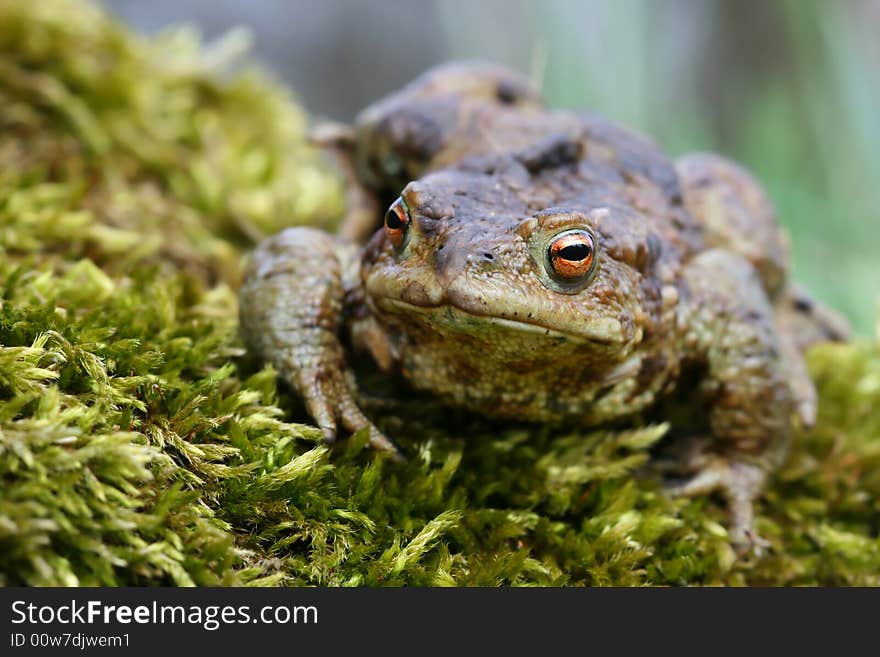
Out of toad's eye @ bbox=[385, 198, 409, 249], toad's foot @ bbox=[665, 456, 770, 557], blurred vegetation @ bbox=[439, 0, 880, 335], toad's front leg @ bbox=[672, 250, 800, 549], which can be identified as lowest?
toad's foot @ bbox=[665, 456, 770, 557]

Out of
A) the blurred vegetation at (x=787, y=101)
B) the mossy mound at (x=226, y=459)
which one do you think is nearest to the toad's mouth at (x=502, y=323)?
the mossy mound at (x=226, y=459)

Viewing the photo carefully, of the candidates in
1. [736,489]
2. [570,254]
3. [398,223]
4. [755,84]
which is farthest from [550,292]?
[755,84]

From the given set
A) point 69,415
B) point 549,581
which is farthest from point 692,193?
point 69,415

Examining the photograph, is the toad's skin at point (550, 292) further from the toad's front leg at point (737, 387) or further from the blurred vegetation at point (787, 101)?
the blurred vegetation at point (787, 101)

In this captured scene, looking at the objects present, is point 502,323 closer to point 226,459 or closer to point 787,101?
point 226,459

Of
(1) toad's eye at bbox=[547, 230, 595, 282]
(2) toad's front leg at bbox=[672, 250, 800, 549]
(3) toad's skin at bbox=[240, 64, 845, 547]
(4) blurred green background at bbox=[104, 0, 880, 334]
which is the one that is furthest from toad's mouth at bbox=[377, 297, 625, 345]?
(4) blurred green background at bbox=[104, 0, 880, 334]

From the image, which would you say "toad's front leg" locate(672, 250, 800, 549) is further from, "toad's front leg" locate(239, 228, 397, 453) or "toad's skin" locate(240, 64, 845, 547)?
"toad's front leg" locate(239, 228, 397, 453)

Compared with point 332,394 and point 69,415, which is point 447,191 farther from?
point 69,415
